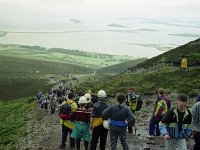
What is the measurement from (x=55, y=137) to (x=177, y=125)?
40.3 feet

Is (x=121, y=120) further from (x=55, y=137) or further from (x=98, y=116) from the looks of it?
(x=55, y=137)

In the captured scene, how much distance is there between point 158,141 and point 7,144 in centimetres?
1085

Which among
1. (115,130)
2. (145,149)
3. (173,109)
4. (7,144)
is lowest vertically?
(7,144)

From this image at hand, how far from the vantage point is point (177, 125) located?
10.5 metres

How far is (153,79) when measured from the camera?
50.8 metres

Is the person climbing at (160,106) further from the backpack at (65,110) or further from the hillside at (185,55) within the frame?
the hillside at (185,55)

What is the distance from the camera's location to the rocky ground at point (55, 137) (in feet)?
59.3

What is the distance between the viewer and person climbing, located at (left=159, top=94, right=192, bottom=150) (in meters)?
10.5

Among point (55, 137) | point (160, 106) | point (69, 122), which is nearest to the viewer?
point (69, 122)

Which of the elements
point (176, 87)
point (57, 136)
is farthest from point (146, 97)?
point (57, 136)

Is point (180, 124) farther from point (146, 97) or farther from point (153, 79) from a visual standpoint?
point (153, 79)

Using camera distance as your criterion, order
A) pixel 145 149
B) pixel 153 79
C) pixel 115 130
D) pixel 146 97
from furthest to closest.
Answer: pixel 153 79 → pixel 146 97 → pixel 145 149 → pixel 115 130

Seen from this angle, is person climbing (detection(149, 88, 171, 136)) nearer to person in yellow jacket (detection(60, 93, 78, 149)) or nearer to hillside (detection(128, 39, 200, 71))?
person in yellow jacket (detection(60, 93, 78, 149))

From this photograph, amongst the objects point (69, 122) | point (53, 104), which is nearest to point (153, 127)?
point (69, 122)
